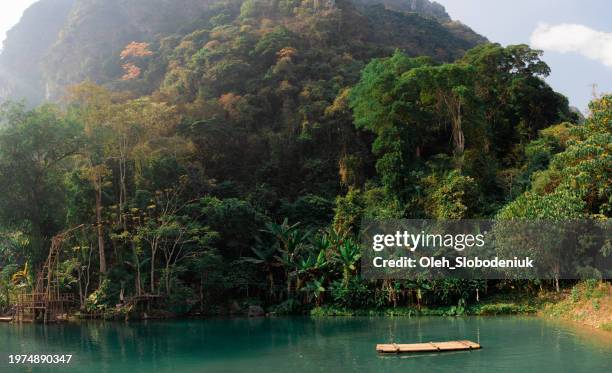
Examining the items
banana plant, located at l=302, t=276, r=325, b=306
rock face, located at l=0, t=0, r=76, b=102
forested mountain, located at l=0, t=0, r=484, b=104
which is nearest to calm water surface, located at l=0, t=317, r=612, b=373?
banana plant, located at l=302, t=276, r=325, b=306

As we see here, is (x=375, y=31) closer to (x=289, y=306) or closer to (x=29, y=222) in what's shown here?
(x=289, y=306)

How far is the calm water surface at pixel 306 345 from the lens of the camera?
37.4 feet

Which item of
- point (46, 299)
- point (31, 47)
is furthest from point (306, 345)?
point (31, 47)

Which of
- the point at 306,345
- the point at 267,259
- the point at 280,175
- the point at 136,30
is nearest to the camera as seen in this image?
the point at 306,345

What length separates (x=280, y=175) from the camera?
28.3 metres

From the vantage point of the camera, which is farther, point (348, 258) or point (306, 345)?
point (348, 258)

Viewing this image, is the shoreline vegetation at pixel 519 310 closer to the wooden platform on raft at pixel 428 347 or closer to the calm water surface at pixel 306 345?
the calm water surface at pixel 306 345

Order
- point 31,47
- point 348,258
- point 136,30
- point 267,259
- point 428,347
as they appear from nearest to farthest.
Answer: point 428,347 → point 348,258 → point 267,259 → point 136,30 → point 31,47

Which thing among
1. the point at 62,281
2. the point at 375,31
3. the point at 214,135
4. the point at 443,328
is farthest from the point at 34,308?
the point at 375,31

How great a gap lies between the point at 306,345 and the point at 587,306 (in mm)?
8873

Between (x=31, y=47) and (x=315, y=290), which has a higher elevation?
(x=31, y=47)

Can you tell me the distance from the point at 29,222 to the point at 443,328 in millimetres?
15125

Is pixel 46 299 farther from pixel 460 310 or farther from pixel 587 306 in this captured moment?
pixel 587 306

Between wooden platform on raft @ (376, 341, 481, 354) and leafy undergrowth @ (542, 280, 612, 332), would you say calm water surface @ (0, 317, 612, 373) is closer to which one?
wooden platform on raft @ (376, 341, 481, 354)
